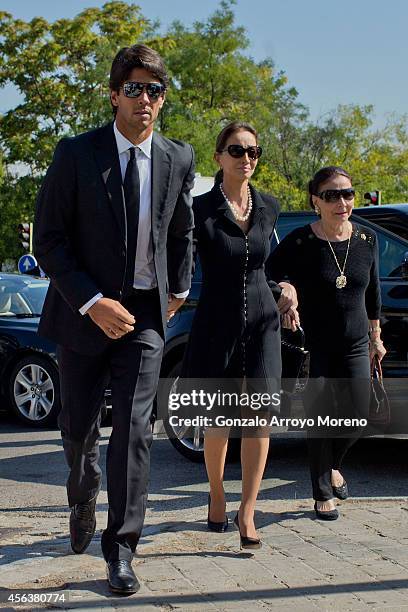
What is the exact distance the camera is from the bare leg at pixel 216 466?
528 centimetres

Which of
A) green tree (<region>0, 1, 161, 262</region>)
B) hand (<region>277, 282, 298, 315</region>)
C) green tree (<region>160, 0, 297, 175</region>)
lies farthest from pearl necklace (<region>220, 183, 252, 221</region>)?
green tree (<region>160, 0, 297, 175</region>)

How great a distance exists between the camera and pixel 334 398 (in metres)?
5.82

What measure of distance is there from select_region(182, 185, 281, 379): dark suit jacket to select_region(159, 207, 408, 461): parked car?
1.56 m

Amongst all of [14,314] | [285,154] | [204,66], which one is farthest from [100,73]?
[14,314]

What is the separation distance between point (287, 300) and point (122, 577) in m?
1.88

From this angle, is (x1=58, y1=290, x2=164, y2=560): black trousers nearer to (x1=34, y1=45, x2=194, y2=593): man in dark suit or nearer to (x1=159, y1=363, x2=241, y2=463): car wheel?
(x1=34, y1=45, x2=194, y2=593): man in dark suit

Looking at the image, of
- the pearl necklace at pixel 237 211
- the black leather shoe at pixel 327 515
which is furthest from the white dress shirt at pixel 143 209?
the black leather shoe at pixel 327 515

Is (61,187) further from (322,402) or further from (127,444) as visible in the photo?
(322,402)

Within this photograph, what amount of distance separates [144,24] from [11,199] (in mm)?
8376

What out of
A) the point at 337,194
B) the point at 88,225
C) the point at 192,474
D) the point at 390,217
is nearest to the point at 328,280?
the point at 337,194

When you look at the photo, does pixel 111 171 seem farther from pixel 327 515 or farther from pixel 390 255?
pixel 390 255

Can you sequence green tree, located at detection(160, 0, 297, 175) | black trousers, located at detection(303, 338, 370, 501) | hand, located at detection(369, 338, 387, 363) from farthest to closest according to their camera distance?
green tree, located at detection(160, 0, 297, 175), hand, located at detection(369, 338, 387, 363), black trousers, located at detection(303, 338, 370, 501)

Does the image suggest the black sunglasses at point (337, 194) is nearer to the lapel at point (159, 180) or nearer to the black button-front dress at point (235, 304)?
the black button-front dress at point (235, 304)

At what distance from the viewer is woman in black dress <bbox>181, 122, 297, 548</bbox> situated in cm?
508
